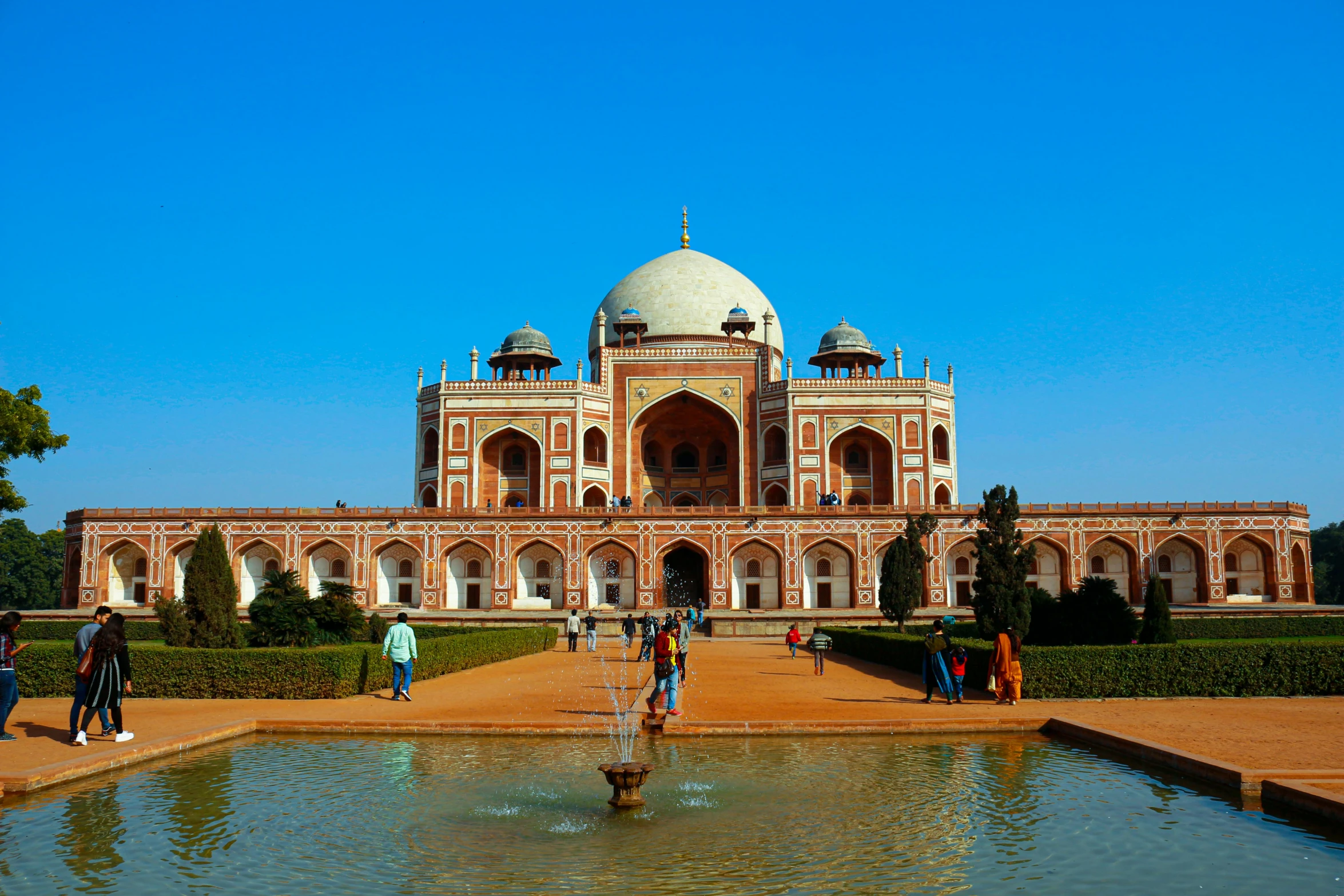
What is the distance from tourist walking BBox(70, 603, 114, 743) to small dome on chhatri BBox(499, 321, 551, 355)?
2869 cm

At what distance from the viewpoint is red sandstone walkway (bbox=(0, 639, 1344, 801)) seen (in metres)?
8.05

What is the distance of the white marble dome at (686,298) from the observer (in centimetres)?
3988

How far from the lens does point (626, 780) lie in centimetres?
645

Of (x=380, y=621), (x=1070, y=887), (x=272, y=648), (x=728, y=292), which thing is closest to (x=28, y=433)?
(x=380, y=621)

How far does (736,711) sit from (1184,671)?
5.18m

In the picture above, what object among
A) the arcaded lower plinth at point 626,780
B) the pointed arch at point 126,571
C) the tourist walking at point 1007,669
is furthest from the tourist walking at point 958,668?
the pointed arch at point 126,571

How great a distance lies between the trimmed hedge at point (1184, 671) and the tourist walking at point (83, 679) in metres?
8.99

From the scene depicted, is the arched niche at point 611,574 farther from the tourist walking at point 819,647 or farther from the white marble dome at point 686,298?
the tourist walking at point 819,647

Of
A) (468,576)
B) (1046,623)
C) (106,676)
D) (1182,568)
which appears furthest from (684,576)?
(106,676)

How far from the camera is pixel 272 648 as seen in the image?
38.0 feet

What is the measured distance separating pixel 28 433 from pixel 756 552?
18302 millimetres

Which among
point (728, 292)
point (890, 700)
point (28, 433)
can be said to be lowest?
point (890, 700)

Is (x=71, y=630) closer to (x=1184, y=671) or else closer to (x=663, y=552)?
(x=663, y=552)

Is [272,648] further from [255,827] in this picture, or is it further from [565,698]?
[255,827]
